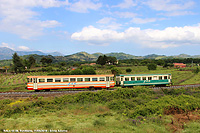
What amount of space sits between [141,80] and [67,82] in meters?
14.6

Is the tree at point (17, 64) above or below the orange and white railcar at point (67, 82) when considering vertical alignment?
above

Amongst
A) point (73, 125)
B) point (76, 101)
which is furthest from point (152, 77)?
point (73, 125)

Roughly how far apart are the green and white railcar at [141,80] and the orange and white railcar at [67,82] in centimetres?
296

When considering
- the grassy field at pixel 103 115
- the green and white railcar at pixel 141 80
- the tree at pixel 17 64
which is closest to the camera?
the grassy field at pixel 103 115

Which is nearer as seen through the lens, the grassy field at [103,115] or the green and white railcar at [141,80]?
the grassy field at [103,115]

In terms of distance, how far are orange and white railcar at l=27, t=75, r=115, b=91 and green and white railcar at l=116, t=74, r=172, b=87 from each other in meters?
2.96

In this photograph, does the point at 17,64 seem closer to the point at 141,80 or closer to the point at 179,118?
the point at 141,80

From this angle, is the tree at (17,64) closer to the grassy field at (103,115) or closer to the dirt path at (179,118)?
the grassy field at (103,115)

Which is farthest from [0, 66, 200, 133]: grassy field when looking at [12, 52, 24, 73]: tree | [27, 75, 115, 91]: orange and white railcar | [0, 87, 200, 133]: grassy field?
[12, 52, 24, 73]: tree

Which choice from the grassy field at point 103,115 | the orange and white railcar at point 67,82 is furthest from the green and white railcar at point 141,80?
the grassy field at point 103,115

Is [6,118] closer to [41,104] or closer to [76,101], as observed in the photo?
[41,104]

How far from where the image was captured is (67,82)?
27.2 meters

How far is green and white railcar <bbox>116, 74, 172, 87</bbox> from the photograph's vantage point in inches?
1210

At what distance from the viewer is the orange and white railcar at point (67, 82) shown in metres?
26.6
